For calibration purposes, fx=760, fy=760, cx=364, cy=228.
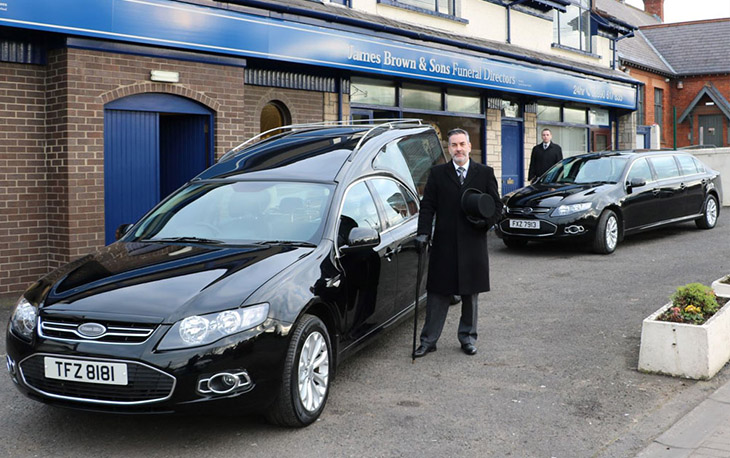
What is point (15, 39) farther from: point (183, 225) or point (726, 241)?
point (726, 241)

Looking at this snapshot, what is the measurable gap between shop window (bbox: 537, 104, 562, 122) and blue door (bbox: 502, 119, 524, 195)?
3.35 ft

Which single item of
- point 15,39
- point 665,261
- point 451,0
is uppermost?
point 451,0

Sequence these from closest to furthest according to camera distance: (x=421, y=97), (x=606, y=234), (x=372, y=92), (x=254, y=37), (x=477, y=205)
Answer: (x=477, y=205) → (x=254, y=37) → (x=606, y=234) → (x=372, y=92) → (x=421, y=97)

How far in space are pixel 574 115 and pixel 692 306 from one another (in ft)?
53.2

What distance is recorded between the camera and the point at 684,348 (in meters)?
5.48

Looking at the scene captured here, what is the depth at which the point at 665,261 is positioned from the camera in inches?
424

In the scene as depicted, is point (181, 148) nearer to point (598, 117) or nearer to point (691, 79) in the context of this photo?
point (598, 117)

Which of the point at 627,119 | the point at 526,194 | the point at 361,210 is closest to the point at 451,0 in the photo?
the point at 526,194

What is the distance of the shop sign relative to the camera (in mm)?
8375

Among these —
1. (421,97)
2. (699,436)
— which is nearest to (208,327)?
(699,436)

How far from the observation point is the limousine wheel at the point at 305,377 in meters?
4.36

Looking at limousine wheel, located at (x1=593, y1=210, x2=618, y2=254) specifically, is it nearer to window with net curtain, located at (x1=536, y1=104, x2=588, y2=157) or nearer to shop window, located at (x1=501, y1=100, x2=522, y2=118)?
shop window, located at (x1=501, y1=100, x2=522, y2=118)

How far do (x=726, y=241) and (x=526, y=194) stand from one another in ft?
12.4

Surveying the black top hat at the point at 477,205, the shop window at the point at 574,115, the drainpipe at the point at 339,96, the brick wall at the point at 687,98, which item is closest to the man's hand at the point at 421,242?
the black top hat at the point at 477,205
